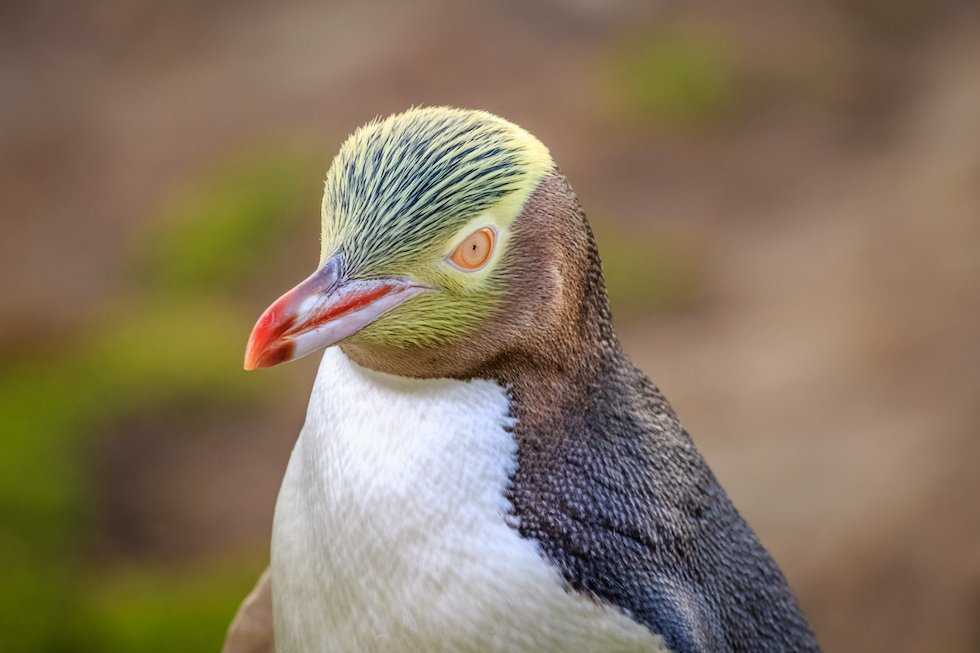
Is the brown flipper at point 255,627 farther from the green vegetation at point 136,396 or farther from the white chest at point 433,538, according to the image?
the green vegetation at point 136,396

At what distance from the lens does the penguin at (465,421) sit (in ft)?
4.50

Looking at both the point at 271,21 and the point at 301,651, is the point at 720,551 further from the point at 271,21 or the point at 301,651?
the point at 271,21

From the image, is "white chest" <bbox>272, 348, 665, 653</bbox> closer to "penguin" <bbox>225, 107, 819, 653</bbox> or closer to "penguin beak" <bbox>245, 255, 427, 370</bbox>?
"penguin" <bbox>225, 107, 819, 653</bbox>

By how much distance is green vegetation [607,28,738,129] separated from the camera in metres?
5.55

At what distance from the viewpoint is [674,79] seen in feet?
18.4

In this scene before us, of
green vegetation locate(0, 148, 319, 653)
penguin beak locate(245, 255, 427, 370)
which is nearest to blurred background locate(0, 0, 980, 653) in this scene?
green vegetation locate(0, 148, 319, 653)

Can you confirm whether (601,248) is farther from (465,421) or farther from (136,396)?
(465,421)

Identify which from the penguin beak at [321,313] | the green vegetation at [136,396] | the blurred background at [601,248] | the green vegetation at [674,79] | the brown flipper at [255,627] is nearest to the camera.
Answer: the penguin beak at [321,313]

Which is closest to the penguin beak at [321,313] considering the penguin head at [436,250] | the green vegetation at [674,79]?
the penguin head at [436,250]

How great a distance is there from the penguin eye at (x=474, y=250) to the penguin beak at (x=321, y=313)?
5 centimetres

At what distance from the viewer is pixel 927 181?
4.84 m

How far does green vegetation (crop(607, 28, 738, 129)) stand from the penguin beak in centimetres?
428

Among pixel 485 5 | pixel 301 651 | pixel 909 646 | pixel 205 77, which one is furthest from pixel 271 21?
pixel 301 651

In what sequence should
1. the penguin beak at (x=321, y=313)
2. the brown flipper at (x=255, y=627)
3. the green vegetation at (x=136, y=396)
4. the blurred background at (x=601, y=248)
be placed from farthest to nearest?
the blurred background at (x=601, y=248) < the green vegetation at (x=136, y=396) < the brown flipper at (x=255, y=627) < the penguin beak at (x=321, y=313)
